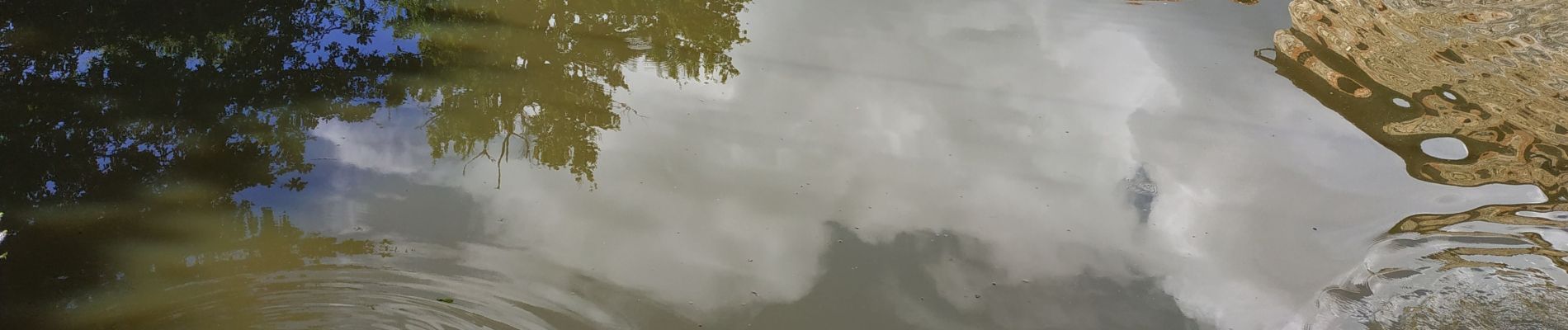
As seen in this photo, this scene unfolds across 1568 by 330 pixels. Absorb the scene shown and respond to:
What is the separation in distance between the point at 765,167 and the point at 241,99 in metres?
2.37

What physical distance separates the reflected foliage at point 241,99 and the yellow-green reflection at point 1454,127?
2.97m

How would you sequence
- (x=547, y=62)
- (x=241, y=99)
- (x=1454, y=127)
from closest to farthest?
(x=241, y=99), (x=1454, y=127), (x=547, y=62)

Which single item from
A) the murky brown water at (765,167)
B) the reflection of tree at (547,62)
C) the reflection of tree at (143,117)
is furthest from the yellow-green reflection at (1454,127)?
the reflection of tree at (143,117)

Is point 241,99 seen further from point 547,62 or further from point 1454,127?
point 1454,127

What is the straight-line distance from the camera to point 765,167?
13.2ft

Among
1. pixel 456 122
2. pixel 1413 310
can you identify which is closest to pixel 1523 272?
pixel 1413 310

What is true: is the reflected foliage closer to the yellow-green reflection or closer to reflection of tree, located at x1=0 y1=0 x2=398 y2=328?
reflection of tree, located at x1=0 y1=0 x2=398 y2=328

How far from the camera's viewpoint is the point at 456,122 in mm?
4285

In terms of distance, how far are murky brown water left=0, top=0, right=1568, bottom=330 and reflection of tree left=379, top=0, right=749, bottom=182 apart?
2 centimetres

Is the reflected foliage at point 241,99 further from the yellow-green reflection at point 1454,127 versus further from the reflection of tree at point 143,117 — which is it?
the yellow-green reflection at point 1454,127

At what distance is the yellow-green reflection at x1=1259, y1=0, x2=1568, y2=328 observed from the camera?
3400mm

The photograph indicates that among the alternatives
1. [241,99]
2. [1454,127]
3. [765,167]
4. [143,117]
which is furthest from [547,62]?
[1454,127]

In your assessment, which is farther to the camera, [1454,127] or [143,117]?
[1454,127]

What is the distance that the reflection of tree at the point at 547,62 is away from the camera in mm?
4227
